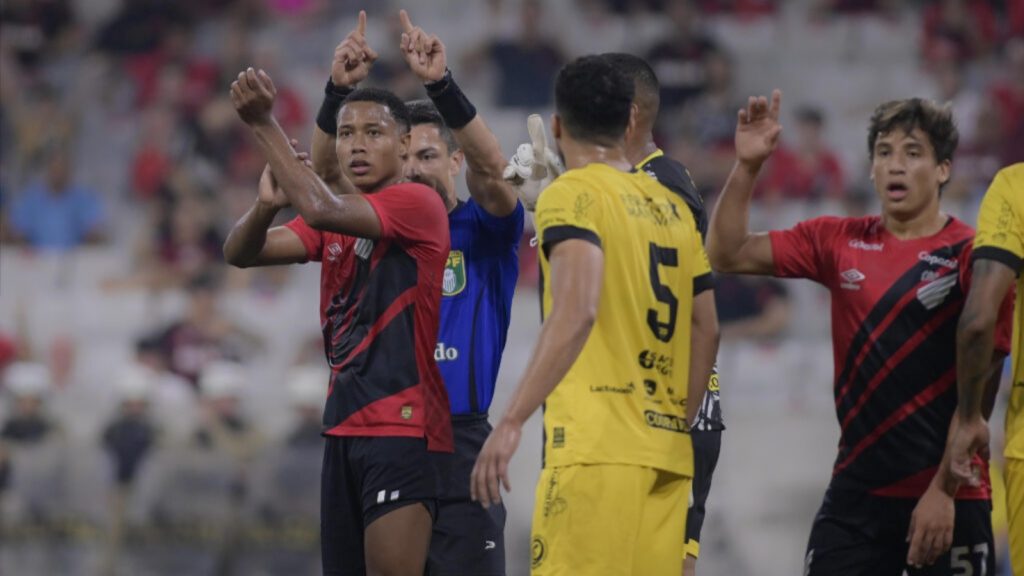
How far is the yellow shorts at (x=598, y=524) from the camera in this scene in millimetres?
4996

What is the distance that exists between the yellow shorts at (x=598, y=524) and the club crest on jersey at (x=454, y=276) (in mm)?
1781

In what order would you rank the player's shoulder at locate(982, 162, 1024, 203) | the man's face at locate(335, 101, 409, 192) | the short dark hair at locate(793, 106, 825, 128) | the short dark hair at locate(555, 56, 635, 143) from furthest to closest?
the short dark hair at locate(793, 106, 825, 128)
the man's face at locate(335, 101, 409, 192)
the player's shoulder at locate(982, 162, 1024, 203)
the short dark hair at locate(555, 56, 635, 143)

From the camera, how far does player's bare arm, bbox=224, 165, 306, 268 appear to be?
20.1ft

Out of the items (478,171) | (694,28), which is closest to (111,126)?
(694,28)

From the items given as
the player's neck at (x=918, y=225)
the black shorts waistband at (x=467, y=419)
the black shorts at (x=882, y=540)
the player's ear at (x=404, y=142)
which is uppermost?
the player's ear at (x=404, y=142)

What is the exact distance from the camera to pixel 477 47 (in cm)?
1680

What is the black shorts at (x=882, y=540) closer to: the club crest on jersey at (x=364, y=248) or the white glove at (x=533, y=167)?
the white glove at (x=533, y=167)

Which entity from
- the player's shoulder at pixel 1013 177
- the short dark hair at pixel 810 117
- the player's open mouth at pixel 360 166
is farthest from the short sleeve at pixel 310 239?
the short dark hair at pixel 810 117

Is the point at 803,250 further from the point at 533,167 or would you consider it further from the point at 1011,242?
the point at 533,167

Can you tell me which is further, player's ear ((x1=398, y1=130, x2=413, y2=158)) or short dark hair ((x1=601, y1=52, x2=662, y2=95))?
player's ear ((x1=398, y1=130, x2=413, y2=158))

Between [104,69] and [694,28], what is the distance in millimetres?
6586

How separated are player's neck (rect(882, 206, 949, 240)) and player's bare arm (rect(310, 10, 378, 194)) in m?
2.34

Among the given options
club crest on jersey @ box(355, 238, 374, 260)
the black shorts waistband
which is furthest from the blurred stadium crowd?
club crest on jersey @ box(355, 238, 374, 260)

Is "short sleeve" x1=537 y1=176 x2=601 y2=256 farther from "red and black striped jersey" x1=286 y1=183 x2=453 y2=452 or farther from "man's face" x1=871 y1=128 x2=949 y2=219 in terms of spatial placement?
"man's face" x1=871 y1=128 x2=949 y2=219
